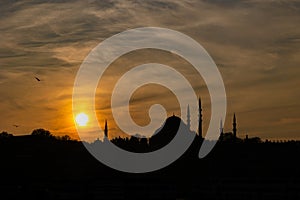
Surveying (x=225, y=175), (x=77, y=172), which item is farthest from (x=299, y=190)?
(x=77, y=172)

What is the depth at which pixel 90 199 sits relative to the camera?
51969 mm

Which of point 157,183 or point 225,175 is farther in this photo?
point 225,175

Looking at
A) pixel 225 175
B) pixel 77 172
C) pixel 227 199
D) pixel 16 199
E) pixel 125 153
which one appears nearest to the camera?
pixel 16 199

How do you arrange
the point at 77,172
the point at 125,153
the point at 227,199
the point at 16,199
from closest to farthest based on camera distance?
the point at 16,199 → the point at 227,199 → the point at 77,172 → the point at 125,153

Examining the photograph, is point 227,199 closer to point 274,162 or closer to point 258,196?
point 258,196

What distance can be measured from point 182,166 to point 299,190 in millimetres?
16491

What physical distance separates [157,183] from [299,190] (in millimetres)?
12481

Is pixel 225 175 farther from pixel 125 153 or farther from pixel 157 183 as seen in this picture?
pixel 125 153

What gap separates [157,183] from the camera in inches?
2176

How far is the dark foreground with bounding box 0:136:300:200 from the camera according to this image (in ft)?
172

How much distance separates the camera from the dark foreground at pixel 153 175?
2063 inches

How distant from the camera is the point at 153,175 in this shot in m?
61.9

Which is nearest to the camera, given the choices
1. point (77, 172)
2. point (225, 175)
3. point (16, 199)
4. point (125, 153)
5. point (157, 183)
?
point (16, 199)

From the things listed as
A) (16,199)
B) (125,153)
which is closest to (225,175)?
(125,153)
